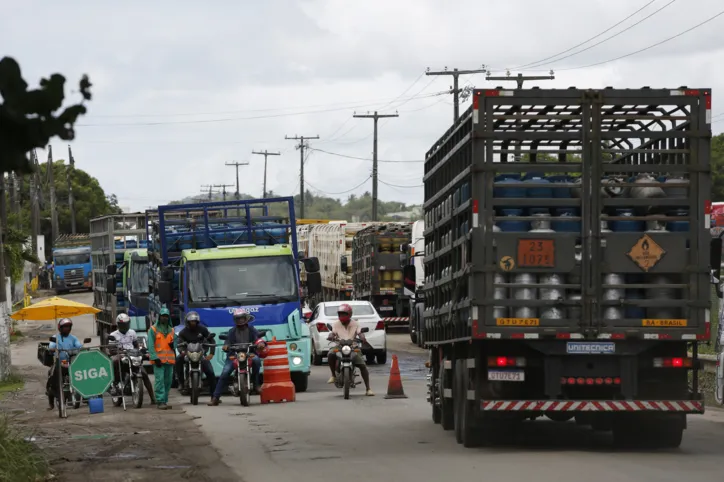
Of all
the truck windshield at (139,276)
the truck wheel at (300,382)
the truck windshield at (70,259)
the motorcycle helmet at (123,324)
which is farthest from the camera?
the truck windshield at (70,259)

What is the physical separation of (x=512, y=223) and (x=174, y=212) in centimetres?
1673

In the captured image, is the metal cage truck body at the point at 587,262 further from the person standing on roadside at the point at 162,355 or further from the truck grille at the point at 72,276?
the truck grille at the point at 72,276

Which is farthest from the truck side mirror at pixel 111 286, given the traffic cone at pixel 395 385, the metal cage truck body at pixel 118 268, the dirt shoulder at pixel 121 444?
the traffic cone at pixel 395 385

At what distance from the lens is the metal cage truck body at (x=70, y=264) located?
3275 inches

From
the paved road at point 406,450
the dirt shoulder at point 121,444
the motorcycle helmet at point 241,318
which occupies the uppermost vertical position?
the motorcycle helmet at point 241,318

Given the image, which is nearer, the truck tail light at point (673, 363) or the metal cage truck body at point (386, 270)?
the truck tail light at point (673, 363)

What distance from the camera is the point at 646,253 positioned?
1402cm

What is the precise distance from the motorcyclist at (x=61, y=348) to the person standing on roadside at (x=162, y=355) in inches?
50.5

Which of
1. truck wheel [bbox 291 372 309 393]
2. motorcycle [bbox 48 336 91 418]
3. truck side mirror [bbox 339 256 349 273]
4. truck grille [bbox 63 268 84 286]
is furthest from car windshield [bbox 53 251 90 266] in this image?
motorcycle [bbox 48 336 91 418]

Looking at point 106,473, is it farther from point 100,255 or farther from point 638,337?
point 100,255

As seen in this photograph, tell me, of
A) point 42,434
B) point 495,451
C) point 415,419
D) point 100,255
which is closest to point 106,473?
point 495,451

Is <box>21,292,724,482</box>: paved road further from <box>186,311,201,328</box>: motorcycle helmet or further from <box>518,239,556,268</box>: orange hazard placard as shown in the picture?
<box>518,239,556,268</box>: orange hazard placard

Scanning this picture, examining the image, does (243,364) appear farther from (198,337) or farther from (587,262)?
(587,262)

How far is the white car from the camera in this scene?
114 feet
